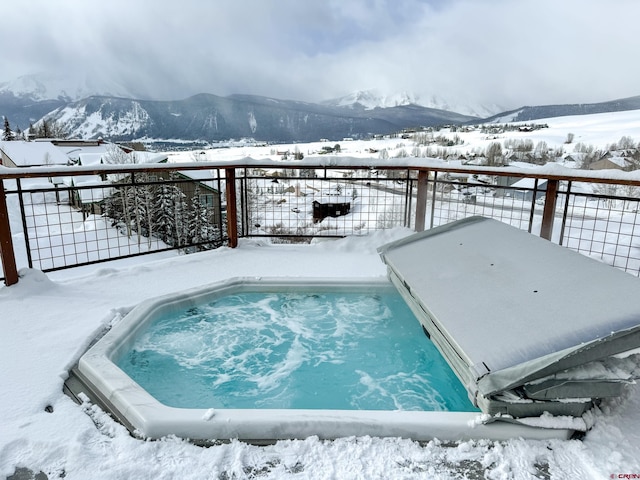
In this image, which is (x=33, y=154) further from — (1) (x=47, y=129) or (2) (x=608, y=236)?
(2) (x=608, y=236)

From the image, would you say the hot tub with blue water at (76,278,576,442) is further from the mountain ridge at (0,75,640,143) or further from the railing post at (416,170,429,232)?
the mountain ridge at (0,75,640,143)

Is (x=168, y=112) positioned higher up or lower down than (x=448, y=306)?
higher up

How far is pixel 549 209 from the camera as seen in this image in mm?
3551

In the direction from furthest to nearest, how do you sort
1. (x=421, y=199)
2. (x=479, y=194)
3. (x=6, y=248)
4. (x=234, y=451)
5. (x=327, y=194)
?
(x=327, y=194) < (x=479, y=194) < (x=421, y=199) < (x=6, y=248) < (x=234, y=451)

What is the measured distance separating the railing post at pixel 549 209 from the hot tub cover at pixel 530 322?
1119 mm

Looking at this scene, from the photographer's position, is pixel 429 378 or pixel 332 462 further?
pixel 429 378

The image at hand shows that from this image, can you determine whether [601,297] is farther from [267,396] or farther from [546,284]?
[267,396]

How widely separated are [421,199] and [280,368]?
2.70 meters

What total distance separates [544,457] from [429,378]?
33.8 inches

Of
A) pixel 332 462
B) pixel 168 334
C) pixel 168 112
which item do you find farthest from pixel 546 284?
pixel 168 112

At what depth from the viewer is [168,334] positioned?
273 cm

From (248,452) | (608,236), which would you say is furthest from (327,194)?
(248,452)

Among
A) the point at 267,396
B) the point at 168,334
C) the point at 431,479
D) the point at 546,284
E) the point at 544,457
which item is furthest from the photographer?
the point at 168,334

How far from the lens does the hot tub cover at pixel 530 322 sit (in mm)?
1553
